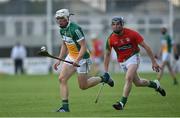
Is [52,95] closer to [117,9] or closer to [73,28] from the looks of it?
[73,28]

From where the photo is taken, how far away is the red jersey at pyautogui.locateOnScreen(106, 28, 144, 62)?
19000mm

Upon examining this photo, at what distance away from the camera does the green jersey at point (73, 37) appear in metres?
18.4

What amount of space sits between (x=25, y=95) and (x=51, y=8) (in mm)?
29160

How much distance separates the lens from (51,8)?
53906 millimetres

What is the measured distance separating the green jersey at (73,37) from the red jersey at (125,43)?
27.8 inches

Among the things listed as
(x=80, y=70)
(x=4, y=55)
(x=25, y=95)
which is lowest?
(x=4, y=55)

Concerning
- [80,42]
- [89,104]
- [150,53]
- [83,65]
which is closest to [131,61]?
[150,53]

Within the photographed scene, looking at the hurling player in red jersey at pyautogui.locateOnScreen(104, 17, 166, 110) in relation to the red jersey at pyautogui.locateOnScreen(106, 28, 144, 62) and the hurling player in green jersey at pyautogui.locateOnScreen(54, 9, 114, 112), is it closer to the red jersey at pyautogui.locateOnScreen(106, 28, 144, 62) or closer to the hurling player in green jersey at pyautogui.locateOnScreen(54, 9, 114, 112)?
the red jersey at pyautogui.locateOnScreen(106, 28, 144, 62)

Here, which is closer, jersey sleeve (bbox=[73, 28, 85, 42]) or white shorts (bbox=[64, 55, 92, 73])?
jersey sleeve (bbox=[73, 28, 85, 42])

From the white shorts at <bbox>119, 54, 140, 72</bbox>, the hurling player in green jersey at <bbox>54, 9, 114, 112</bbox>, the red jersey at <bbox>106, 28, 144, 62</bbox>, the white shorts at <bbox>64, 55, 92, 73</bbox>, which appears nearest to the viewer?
the hurling player in green jersey at <bbox>54, 9, 114, 112</bbox>

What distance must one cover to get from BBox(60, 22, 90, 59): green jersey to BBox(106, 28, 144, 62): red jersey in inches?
27.8

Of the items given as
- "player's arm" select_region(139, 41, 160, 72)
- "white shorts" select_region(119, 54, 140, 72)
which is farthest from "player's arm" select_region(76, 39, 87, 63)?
"player's arm" select_region(139, 41, 160, 72)

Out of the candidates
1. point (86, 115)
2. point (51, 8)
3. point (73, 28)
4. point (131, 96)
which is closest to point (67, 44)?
point (73, 28)

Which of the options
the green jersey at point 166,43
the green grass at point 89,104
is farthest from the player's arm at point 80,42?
the green jersey at point 166,43
